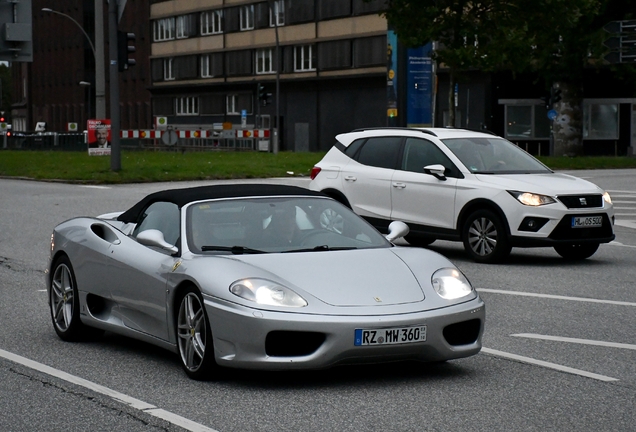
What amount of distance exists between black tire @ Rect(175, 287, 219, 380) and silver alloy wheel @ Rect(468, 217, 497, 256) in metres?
7.76

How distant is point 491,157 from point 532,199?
125 cm

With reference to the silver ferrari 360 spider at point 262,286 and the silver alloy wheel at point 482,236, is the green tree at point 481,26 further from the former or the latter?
the silver ferrari 360 spider at point 262,286

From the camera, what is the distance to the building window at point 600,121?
62656 millimetres

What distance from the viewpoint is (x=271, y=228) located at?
26.4ft

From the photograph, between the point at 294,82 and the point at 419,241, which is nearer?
the point at 419,241

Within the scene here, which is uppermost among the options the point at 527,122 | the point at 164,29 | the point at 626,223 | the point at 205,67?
the point at 164,29

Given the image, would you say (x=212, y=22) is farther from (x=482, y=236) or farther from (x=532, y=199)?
(x=532, y=199)

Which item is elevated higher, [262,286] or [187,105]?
[187,105]

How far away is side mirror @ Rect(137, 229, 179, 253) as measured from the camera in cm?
781

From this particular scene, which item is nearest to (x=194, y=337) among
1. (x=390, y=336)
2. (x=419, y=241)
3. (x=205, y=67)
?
(x=390, y=336)

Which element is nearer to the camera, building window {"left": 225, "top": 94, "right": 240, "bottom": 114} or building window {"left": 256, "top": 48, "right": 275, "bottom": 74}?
building window {"left": 256, "top": 48, "right": 275, "bottom": 74}

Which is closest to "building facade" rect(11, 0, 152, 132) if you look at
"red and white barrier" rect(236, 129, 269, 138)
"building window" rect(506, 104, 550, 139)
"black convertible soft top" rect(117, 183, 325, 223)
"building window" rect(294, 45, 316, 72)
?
"building window" rect(294, 45, 316, 72)

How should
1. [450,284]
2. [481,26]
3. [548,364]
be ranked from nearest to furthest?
[450,284]
[548,364]
[481,26]

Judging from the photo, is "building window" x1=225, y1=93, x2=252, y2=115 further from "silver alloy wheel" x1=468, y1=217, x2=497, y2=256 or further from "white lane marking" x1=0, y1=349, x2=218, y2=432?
"white lane marking" x1=0, y1=349, x2=218, y2=432
